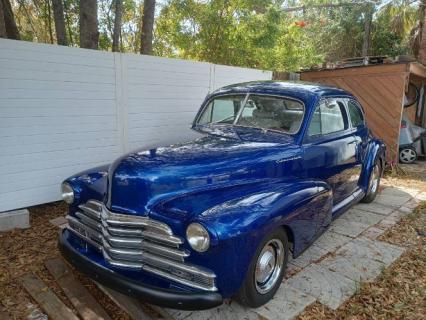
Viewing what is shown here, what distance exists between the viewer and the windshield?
3.61 metres

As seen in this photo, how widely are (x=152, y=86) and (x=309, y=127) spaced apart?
Answer: 2765mm

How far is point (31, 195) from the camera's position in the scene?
4344mm

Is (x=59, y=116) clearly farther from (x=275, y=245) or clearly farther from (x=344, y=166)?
(x=344, y=166)

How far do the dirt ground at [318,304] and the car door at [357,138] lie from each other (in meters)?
0.76

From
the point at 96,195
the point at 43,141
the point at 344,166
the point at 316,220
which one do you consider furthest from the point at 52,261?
the point at 344,166

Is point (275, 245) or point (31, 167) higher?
point (31, 167)

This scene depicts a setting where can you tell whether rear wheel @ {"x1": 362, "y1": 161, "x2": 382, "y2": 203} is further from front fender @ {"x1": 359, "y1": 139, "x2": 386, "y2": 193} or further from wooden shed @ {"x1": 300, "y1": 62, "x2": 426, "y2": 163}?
wooden shed @ {"x1": 300, "y1": 62, "x2": 426, "y2": 163}

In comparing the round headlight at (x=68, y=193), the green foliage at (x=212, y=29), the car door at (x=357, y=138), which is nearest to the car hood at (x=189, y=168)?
the round headlight at (x=68, y=193)

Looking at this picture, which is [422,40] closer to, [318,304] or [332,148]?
[332,148]

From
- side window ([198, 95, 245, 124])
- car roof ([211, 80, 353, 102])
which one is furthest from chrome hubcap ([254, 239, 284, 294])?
car roof ([211, 80, 353, 102])

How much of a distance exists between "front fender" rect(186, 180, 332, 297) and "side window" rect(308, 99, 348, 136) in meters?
0.93

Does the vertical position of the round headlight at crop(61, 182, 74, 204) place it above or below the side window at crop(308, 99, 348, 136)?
below

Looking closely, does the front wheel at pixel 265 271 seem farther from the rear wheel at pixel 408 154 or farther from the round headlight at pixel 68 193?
the rear wheel at pixel 408 154

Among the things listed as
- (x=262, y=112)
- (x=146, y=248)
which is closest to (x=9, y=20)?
(x=262, y=112)
